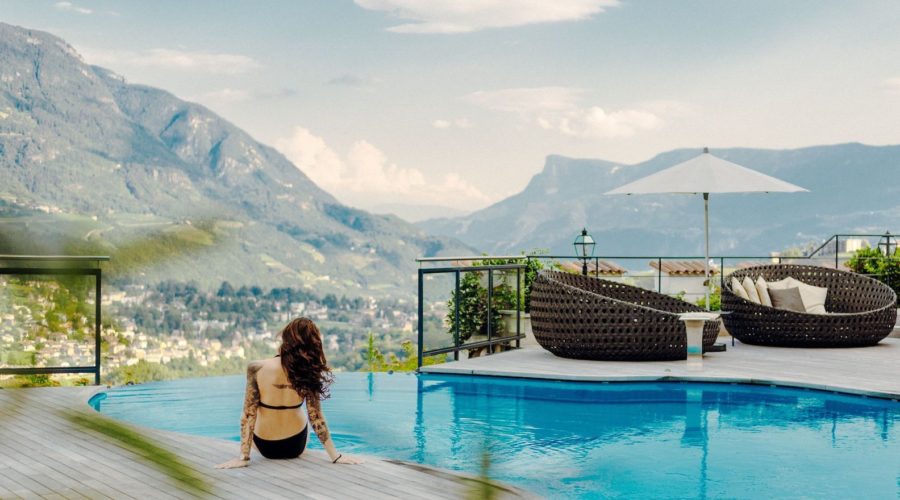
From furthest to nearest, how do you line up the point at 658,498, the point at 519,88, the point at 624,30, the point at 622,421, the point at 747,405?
the point at 519,88 → the point at 624,30 → the point at 747,405 → the point at 622,421 → the point at 658,498

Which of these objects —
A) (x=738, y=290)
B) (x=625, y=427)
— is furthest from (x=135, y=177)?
(x=738, y=290)

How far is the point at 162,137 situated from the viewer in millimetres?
956

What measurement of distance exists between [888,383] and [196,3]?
7121mm

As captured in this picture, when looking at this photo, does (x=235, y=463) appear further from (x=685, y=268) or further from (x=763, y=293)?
(x=685, y=268)

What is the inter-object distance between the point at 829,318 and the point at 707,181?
171cm

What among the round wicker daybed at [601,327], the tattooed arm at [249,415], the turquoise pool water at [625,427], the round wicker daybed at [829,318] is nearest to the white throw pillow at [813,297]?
the round wicker daybed at [829,318]

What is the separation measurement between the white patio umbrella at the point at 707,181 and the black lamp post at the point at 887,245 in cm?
377

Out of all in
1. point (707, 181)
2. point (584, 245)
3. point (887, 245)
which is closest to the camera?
point (707, 181)

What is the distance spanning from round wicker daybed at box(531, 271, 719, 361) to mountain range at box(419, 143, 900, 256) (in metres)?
49.3

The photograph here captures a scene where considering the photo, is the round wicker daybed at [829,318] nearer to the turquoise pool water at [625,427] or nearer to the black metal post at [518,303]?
the black metal post at [518,303]

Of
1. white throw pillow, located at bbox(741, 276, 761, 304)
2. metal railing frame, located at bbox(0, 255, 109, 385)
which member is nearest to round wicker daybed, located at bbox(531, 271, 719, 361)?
white throw pillow, located at bbox(741, 276, 761, 304)

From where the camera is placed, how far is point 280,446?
15.4 ft

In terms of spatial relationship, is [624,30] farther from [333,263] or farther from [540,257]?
[333,263]

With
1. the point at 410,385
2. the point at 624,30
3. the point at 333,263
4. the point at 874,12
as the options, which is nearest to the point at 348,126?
the point at 624,30
